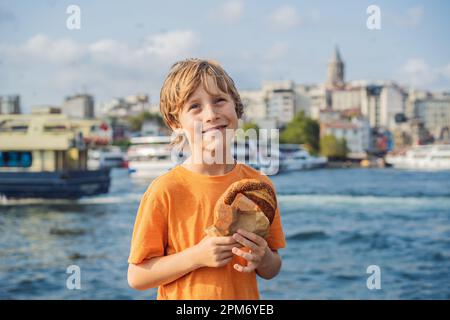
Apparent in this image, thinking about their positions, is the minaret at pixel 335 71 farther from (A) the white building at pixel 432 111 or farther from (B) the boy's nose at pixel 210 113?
(B) the boy's nose at pixel 210 113

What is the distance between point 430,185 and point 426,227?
32.4 feet

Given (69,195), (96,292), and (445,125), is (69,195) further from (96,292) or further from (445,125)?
(445,125)

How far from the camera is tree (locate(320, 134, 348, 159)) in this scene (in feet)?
127

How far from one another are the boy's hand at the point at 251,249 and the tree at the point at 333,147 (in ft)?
125

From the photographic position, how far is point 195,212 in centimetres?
92

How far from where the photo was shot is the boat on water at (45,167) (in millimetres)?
15336

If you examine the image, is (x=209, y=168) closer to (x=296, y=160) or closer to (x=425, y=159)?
(x=296, y=160)

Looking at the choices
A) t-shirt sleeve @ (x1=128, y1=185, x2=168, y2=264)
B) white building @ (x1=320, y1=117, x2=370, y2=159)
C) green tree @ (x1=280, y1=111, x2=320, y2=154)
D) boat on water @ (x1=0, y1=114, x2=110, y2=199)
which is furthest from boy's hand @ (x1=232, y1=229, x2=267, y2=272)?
white building @ (x1=320, y1=117, x2=370, y2=159)

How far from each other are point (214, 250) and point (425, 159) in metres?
36.2

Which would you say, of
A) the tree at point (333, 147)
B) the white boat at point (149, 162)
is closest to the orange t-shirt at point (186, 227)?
the white boat at point (149, 162)

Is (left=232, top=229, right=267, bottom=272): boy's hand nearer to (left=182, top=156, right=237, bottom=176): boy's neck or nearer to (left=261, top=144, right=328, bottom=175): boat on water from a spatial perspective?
(left=182, top=156, right=237, bottom=176): boy's neck

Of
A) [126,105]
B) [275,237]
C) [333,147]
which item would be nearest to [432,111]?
[333,147]

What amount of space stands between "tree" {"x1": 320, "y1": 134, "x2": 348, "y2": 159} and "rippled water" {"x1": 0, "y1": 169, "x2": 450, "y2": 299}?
1601 cm
